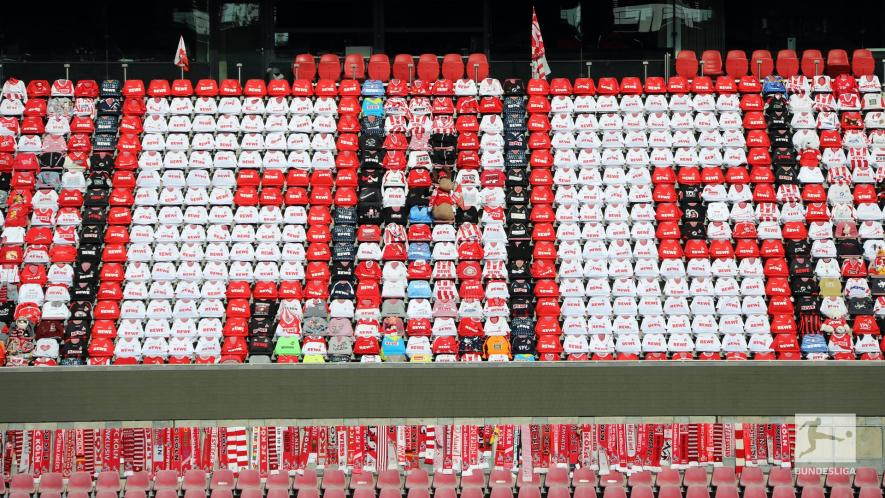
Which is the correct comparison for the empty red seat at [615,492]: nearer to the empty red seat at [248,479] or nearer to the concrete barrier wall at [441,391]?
the concrete barrier wall at [441,391]

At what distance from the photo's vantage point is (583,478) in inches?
538

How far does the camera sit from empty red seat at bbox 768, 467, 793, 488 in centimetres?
1366

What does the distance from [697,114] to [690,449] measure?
5.41m

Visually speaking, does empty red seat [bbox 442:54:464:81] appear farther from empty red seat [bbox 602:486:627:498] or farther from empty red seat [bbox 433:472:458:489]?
empty red seat [bbox 602:486:627:498]

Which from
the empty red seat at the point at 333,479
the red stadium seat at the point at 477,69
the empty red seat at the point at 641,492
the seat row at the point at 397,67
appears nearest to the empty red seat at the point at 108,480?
the empty red seat at the point at 333,479

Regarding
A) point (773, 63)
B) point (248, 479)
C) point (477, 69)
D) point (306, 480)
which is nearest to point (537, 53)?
point (477, 69)

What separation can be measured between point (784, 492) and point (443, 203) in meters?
5.67

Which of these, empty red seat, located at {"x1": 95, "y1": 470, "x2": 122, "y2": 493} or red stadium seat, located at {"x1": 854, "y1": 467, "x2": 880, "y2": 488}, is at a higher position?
empty red seat, located at {"x1": 95, "y1": 470, "x2": 122, "y2": 493}

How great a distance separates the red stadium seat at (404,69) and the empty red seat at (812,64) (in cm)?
557

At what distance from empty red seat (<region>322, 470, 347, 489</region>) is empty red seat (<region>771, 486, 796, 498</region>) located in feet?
14.8

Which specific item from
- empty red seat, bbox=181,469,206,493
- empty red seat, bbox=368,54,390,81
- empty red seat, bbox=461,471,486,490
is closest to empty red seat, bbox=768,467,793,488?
empty red seat, bbox=461,471,486,490

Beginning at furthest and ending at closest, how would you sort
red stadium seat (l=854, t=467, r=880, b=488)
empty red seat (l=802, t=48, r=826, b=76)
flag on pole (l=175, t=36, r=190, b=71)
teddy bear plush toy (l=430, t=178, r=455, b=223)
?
empty red seat (l=802, t=48, r=826, b=76)
flag on pole (l=175, t=36, r=190, b=71)
teddy bear plush toy (l=430, t=178, r=455, b=223)
red stadium seat (l=854, t=467, r=880, b=488)

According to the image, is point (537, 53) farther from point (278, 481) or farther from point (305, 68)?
point (278, 481)

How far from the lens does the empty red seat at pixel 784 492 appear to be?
13.4 metres
